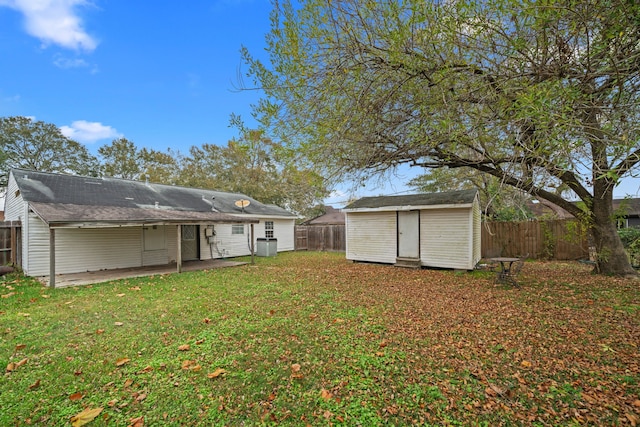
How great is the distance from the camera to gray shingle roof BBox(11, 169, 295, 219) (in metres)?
9.34

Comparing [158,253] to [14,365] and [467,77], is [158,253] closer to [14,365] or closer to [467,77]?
[14,365]

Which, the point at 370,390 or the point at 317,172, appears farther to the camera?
the point at 317,172

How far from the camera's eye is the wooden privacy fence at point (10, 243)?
9.09 metres

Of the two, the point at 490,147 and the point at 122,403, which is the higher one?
the point at 490,147

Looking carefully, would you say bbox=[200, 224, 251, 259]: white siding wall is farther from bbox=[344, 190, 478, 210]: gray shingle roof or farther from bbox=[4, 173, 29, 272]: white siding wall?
bbox=[344, 190, 478, 210]: gray shingle roof

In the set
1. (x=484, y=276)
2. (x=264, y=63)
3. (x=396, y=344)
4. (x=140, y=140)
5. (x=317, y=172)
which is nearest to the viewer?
(x=396, y=344)

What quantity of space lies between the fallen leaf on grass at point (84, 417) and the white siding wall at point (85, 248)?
8.88 metres

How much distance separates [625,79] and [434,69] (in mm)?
1984

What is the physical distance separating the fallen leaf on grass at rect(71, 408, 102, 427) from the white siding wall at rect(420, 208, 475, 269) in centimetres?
909

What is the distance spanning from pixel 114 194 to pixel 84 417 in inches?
445

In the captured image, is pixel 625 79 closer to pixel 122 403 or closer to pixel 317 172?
pixel 317 172

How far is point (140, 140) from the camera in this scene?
78.3 ft

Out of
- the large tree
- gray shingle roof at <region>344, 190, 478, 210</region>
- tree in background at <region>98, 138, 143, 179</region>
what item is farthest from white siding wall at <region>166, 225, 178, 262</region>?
tree in background at <region>98, 138, 143, 179</region>

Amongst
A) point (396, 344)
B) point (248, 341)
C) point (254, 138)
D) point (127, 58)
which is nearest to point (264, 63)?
point (254, 138)
